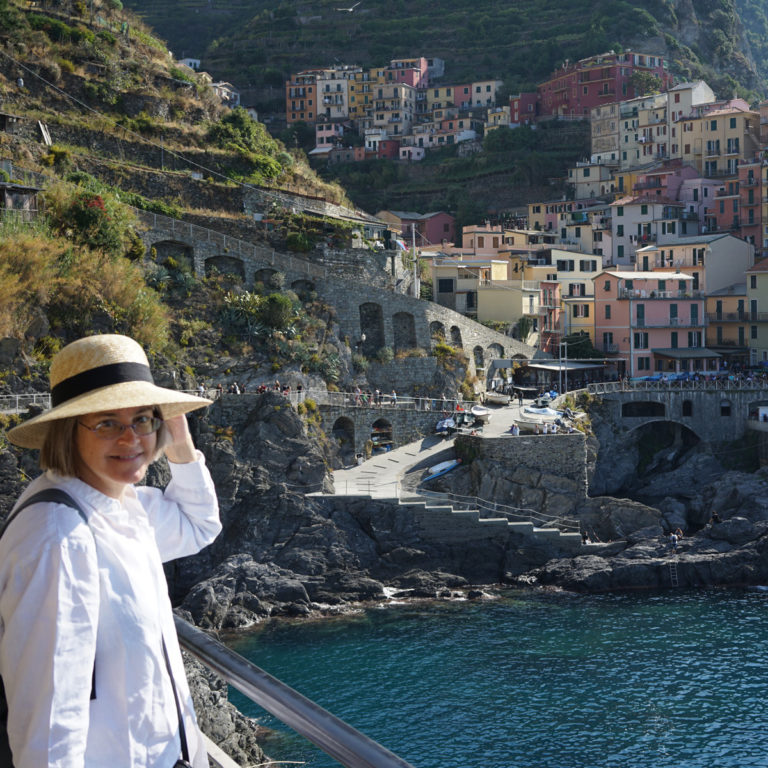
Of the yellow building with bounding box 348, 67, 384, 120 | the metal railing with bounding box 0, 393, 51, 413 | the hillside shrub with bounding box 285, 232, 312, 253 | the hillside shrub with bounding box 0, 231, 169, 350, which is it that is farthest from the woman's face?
the yellow building with bounding box 348, 67, 384, 120

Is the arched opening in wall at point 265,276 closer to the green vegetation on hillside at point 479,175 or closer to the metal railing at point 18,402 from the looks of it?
the metal railing at point 18,402

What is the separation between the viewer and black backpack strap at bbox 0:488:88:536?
107 inches

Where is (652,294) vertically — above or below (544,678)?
above

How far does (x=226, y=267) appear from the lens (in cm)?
3722

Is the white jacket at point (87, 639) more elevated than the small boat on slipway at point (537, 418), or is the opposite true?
the white jacket at point (87, 639)

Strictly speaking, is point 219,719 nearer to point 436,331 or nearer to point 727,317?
point 436,331

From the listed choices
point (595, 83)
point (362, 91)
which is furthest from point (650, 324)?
point (362, 91)

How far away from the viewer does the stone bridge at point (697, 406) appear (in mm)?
41938

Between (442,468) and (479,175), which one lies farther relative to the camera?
(479,175)

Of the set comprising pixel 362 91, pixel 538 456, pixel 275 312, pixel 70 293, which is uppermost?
pixel 362 91

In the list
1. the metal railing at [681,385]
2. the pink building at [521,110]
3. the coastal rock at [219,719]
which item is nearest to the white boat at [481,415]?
the metal railing at [681,385]

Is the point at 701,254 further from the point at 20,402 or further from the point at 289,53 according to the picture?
the point at 289,53

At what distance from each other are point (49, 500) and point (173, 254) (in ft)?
113

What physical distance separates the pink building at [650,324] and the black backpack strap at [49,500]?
1793 inches
